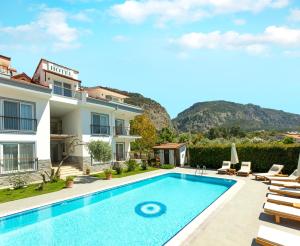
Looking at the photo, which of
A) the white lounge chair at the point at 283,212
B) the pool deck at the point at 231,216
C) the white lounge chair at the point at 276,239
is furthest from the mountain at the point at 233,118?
the white lounge chair at the point at 276,239

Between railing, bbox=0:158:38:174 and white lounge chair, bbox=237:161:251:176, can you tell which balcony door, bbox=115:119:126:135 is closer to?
railing, bbox=0:158:38:174

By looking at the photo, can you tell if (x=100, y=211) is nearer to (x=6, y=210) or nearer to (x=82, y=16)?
(x=6, y=210)

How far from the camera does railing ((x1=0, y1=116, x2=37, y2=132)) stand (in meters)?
18.9

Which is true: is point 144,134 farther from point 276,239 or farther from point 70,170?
point 276,239

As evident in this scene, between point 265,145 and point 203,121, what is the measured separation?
11766 centimetres

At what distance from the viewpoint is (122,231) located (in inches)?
416

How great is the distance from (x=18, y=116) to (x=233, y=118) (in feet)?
448

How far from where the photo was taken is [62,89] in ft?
80.9

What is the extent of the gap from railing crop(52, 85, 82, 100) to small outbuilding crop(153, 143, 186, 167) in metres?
12.4

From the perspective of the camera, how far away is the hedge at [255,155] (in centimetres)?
2258

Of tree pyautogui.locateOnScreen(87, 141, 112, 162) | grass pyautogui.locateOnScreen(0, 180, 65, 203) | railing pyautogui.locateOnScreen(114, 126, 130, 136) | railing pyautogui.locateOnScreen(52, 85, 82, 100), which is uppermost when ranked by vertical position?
railing pyautogui.locateOnScreen(52, 85, 82, 100)

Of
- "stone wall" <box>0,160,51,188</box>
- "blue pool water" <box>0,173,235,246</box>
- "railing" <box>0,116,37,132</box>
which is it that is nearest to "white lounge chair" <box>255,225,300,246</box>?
"blue pool water" <box>0,173,235,246</box>

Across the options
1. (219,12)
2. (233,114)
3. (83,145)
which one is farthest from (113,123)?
(233,114)

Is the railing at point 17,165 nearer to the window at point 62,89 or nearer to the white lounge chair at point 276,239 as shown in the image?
the window at point 62,89
